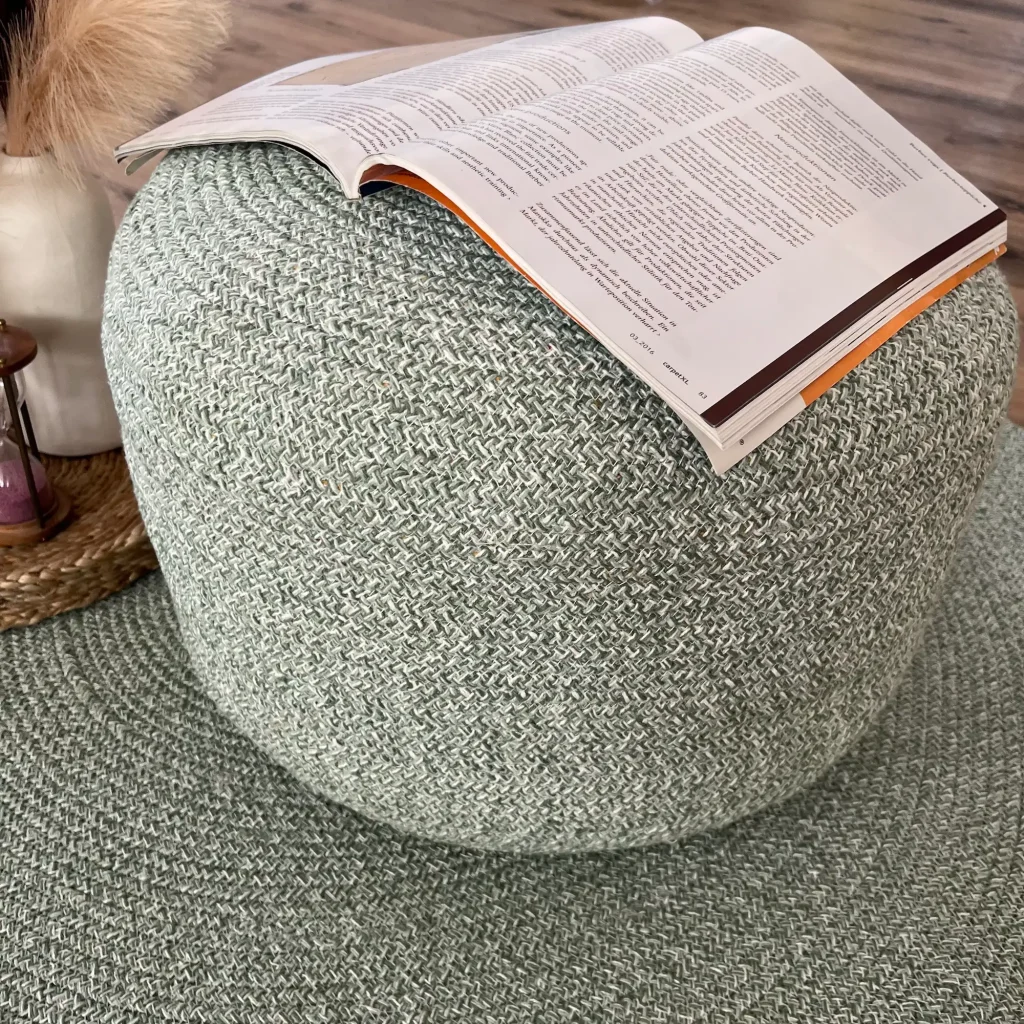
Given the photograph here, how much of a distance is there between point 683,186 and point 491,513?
274 millimetres

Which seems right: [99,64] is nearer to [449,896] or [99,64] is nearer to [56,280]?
[56,280]

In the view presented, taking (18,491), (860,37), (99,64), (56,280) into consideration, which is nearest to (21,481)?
(18,491)

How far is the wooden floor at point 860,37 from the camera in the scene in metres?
2.17

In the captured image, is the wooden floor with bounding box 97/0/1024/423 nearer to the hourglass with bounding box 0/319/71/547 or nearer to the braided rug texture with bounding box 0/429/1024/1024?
the hourglass with bounding box 0/319/71/547

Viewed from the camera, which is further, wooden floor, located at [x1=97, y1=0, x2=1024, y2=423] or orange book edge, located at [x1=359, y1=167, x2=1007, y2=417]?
wooden floor, located at [x1=97, y1=0, x2=1024, y2=423]

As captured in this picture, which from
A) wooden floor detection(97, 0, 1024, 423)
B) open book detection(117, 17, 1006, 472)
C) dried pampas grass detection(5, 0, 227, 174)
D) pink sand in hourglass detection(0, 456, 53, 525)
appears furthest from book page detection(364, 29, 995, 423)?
wooden floor detection(97, 0, 1024, 423)

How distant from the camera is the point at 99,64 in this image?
917 mm

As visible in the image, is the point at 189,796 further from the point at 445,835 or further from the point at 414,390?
the point at 414,390

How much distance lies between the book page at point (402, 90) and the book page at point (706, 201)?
4cm

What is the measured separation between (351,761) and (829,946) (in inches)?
15.8

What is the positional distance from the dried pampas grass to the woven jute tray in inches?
13.1

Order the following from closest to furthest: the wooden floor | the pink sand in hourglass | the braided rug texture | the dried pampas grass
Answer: the braided rug texture < the dried pampas grass < the pink sand in hourglass < the wooden floor

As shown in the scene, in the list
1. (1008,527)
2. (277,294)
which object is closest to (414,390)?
(277,294)

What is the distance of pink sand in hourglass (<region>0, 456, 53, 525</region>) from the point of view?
102 centimetres
